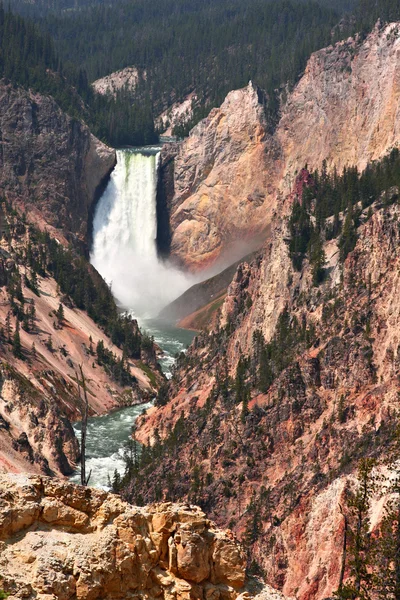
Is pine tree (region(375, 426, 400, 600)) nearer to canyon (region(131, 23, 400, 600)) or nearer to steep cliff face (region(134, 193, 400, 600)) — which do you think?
canyon (region(131, 23, 400, 600))

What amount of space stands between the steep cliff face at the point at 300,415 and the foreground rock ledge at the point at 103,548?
28350 millimetres

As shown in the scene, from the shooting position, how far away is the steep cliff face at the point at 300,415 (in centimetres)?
7081

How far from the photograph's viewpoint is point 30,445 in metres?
109

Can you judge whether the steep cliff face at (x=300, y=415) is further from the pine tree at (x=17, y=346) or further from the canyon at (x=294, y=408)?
the pine tree at (x=17, y=346)

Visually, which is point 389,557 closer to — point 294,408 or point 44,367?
point 294,408

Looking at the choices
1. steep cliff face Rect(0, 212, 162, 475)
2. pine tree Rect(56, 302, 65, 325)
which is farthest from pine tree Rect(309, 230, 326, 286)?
pine tree Rect(56, 302, 65, 325)

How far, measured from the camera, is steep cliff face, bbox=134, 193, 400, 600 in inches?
2788

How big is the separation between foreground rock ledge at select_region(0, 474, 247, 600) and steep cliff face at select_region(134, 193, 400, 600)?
28350mm

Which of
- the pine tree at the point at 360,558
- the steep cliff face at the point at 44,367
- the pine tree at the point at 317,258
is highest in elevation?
the pine tree at the point at 317,258

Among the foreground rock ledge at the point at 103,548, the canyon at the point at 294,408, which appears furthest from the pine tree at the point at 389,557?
the foreground rock ledge at the point at 103,548

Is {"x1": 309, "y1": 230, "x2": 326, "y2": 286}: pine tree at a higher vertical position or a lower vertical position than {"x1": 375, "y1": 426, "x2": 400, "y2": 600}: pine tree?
higher

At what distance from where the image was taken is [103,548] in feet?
101

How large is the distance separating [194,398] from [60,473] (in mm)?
17259

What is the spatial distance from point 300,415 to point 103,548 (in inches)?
2382
